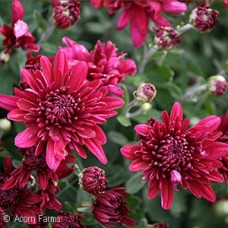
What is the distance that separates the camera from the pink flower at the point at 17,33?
1.26 m

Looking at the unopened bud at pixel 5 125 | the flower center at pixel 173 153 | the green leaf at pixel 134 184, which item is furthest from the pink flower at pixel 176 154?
the unopened bud at pixel 5 125

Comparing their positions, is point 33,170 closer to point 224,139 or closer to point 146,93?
point 146,93

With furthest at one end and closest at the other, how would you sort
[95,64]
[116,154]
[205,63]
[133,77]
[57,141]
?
[205,63] → [116,154] → [133,77] → [95,64] → [57,141]

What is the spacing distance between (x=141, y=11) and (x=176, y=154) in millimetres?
490

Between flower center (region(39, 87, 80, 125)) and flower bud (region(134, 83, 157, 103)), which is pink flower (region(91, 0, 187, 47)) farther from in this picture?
flower center (region(39, 87, 80, 125))

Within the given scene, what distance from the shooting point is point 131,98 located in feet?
5.09

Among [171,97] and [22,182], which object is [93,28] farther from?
[22,182]

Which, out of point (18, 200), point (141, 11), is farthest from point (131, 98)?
point (18, 200)

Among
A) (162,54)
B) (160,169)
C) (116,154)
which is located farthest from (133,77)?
(160,169)

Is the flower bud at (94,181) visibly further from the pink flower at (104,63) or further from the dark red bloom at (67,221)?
the pink flower at (104,63)

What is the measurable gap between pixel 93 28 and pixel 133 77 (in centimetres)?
41

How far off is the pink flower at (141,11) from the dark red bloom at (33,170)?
0.48 meters

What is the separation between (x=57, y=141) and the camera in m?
1.12

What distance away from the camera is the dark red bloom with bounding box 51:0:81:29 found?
135cm
